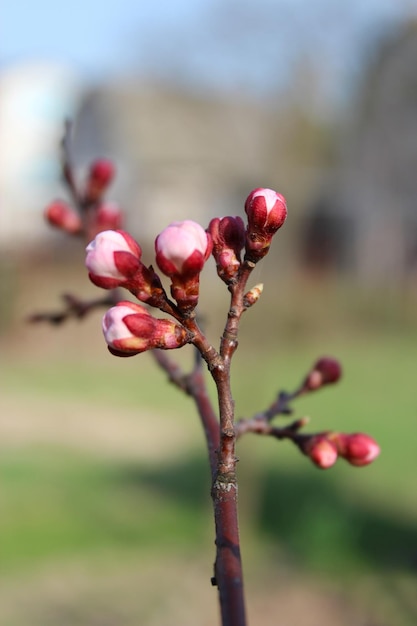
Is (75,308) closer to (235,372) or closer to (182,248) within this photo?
(182,248)

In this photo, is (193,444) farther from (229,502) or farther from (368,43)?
(368,43)

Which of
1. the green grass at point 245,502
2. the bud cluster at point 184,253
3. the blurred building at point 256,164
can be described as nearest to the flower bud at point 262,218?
the bud cluster at point 184,253

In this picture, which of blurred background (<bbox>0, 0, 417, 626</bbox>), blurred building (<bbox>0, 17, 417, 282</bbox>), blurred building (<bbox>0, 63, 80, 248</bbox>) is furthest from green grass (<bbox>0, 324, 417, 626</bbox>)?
blurred building (<bbox>0, 63, 80, 248</bbox>)

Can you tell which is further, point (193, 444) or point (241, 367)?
point (241, 367)

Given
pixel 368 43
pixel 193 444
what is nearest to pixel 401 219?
pixel 368 43

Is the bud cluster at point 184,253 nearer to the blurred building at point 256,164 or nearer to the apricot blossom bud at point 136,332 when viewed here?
the apricot blossom bud at point 136,332

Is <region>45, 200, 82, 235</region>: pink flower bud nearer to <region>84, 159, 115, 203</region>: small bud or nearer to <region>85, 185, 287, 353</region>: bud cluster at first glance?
<region>84, 159, 115, 203</region>: small bud
